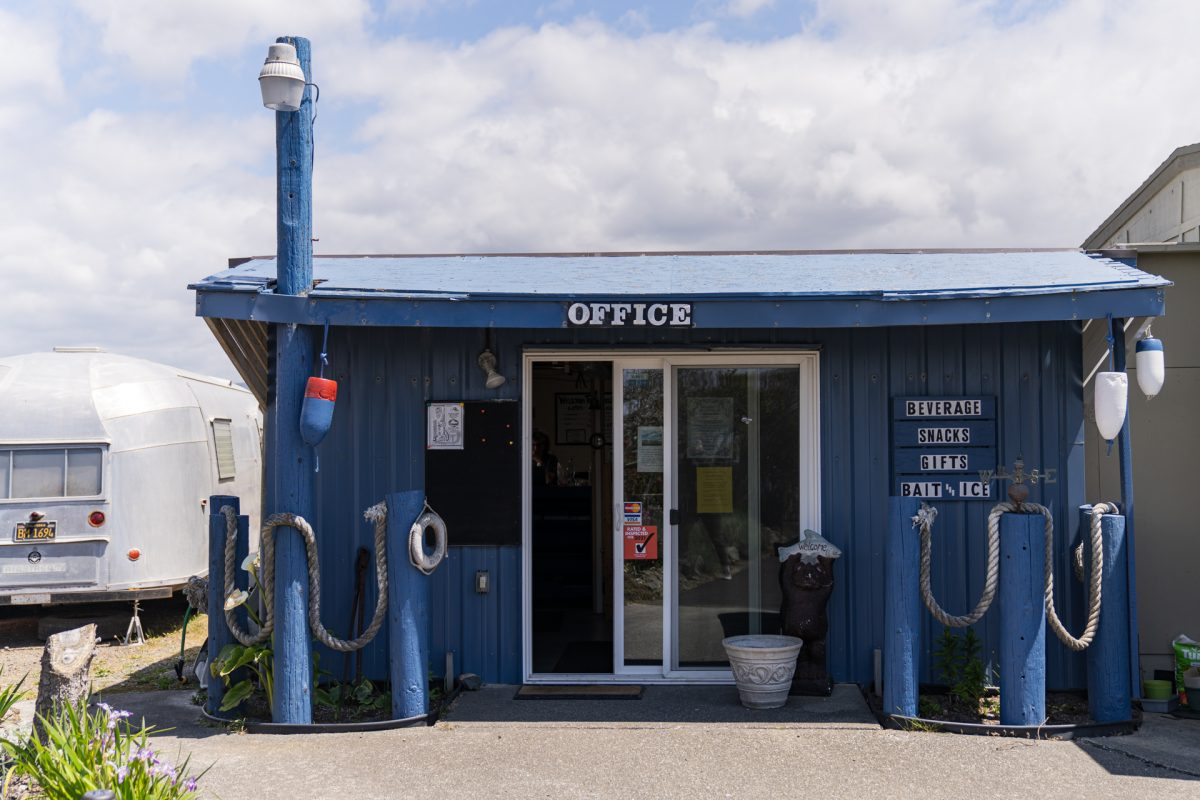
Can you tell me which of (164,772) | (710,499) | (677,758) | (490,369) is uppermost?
(490,369)

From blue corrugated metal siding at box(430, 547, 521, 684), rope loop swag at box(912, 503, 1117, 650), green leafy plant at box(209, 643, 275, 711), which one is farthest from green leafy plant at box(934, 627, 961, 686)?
green leafy plant at box(209, 643, 275, 711)

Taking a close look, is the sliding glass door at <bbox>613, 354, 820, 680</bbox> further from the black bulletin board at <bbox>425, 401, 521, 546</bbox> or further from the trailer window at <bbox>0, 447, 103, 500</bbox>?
the trailer window at <bbox>0, 447, 103, 500</bbox>

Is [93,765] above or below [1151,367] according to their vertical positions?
below

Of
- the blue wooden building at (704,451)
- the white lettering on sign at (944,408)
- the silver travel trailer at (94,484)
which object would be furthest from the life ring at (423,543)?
the silver travel trailer at (94,484)

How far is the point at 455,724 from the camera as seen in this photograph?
6.59 m

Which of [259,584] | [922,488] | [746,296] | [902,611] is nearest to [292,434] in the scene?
[259,584]

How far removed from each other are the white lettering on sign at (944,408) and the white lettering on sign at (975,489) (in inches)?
17.4

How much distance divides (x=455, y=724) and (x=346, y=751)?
0.70 m

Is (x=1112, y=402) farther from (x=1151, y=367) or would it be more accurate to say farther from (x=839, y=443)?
(x=839, y=443)

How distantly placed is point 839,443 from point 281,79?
3.99 meters

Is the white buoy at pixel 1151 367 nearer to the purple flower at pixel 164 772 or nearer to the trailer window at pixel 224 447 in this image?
the purple flower at pixel 164 772

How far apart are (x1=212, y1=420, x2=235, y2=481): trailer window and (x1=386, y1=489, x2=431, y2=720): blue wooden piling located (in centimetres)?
551

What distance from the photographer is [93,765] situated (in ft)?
15.8

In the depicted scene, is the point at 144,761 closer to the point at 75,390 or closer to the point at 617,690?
the point at 617,690
